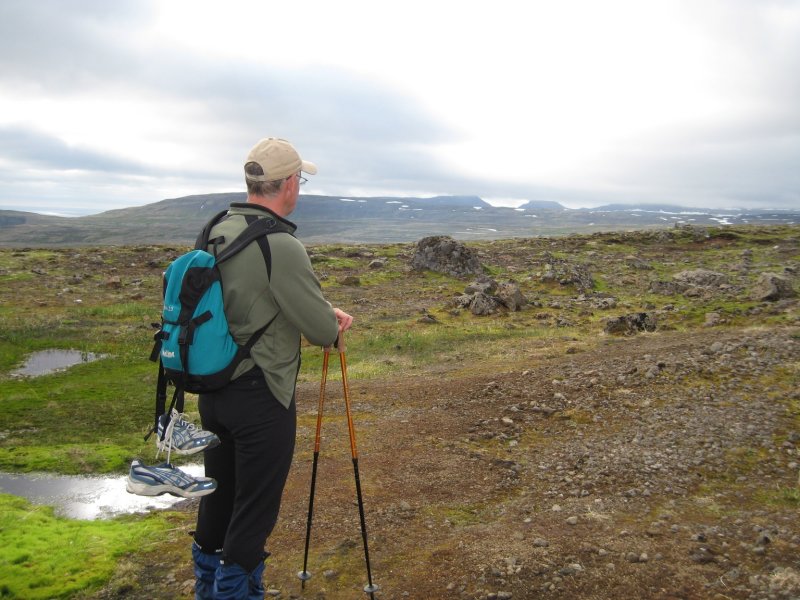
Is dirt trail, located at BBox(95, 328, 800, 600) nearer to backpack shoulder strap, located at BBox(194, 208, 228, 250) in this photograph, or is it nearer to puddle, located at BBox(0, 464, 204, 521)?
puddle, located at BBox(0, 464, 204, 521)

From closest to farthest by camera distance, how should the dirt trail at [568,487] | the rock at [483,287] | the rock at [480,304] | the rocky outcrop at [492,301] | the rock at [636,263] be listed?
the dirt trail at [568,487] < the rock at [480,304] < the rocky outcrop at [492,301] < the rock at [483,287] < the rock at [636,263]

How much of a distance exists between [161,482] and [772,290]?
28.2 m

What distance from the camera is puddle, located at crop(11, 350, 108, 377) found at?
19.6 metres

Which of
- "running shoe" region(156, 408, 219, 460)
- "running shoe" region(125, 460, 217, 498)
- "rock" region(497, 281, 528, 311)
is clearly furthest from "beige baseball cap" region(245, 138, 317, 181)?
"rock" region(497, 281, 528, 311)

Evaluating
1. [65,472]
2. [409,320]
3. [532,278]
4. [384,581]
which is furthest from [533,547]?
[532,278]

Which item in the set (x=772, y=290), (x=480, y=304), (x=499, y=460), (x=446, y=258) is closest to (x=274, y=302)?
(x=499, y=460)

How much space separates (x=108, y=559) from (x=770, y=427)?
11.0m

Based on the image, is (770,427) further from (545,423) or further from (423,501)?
(423,501)

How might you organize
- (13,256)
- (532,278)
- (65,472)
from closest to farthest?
(65,472), (532,278), (13,256)

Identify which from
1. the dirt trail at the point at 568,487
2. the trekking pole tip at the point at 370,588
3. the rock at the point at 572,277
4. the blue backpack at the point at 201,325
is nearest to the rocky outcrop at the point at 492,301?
the rock at the point at 572,277

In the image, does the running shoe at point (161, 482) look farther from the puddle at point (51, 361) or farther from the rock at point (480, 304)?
the rock at point (480, 304)

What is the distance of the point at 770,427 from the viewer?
989cm

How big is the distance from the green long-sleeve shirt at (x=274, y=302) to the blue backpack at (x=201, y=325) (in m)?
0.06

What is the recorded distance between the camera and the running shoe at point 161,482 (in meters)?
4.07
